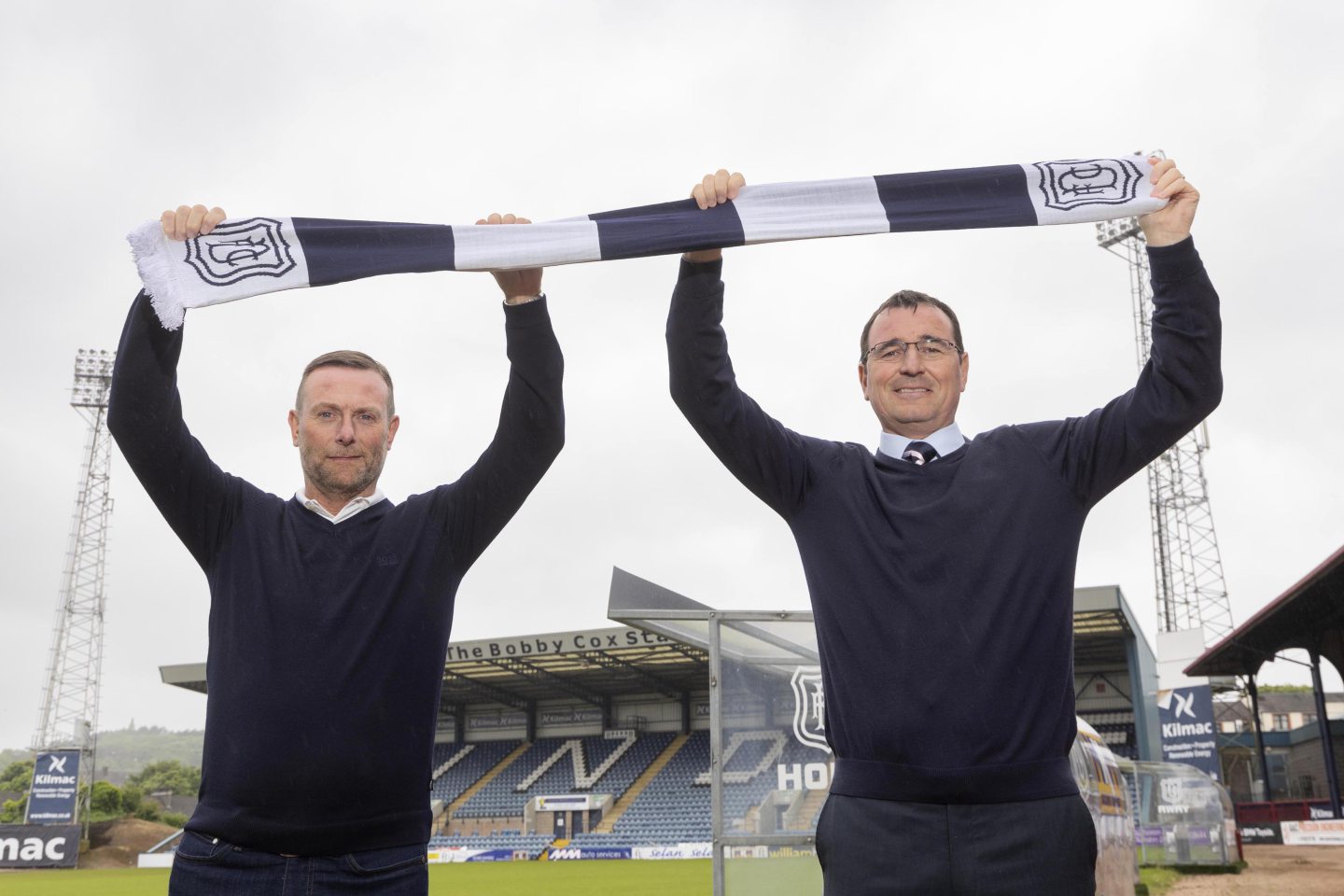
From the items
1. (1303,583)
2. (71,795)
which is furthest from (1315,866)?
(71,795)

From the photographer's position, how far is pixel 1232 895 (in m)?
13.0

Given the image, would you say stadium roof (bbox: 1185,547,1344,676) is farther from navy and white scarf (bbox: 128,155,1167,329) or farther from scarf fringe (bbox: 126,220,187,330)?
scarf fringe (bbox: 126,220,187,330)

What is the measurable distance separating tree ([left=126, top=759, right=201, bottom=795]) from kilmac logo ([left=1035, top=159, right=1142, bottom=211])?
186ft

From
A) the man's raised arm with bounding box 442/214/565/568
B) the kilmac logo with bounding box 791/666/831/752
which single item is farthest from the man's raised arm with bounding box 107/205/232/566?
the kilmac logo with bounding box 791/666/831/752

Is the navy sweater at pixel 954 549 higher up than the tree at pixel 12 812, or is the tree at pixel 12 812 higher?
the navy sweater at pixel 954 549

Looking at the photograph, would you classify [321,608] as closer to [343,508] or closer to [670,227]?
[343,508]

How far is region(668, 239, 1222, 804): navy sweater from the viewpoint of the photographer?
2238 mm

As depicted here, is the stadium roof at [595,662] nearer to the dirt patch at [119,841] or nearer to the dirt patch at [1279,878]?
the dirt patch at [119,841]

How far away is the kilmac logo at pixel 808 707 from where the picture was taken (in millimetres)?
6473

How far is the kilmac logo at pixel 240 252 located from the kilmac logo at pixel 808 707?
4433 mm

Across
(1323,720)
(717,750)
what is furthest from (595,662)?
(717,750)

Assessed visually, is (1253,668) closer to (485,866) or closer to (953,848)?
(485,866)

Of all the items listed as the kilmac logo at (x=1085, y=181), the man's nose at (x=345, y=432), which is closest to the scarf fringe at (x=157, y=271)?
the man's nose at (x=345, y=432)

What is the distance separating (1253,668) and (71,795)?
1191 inches
